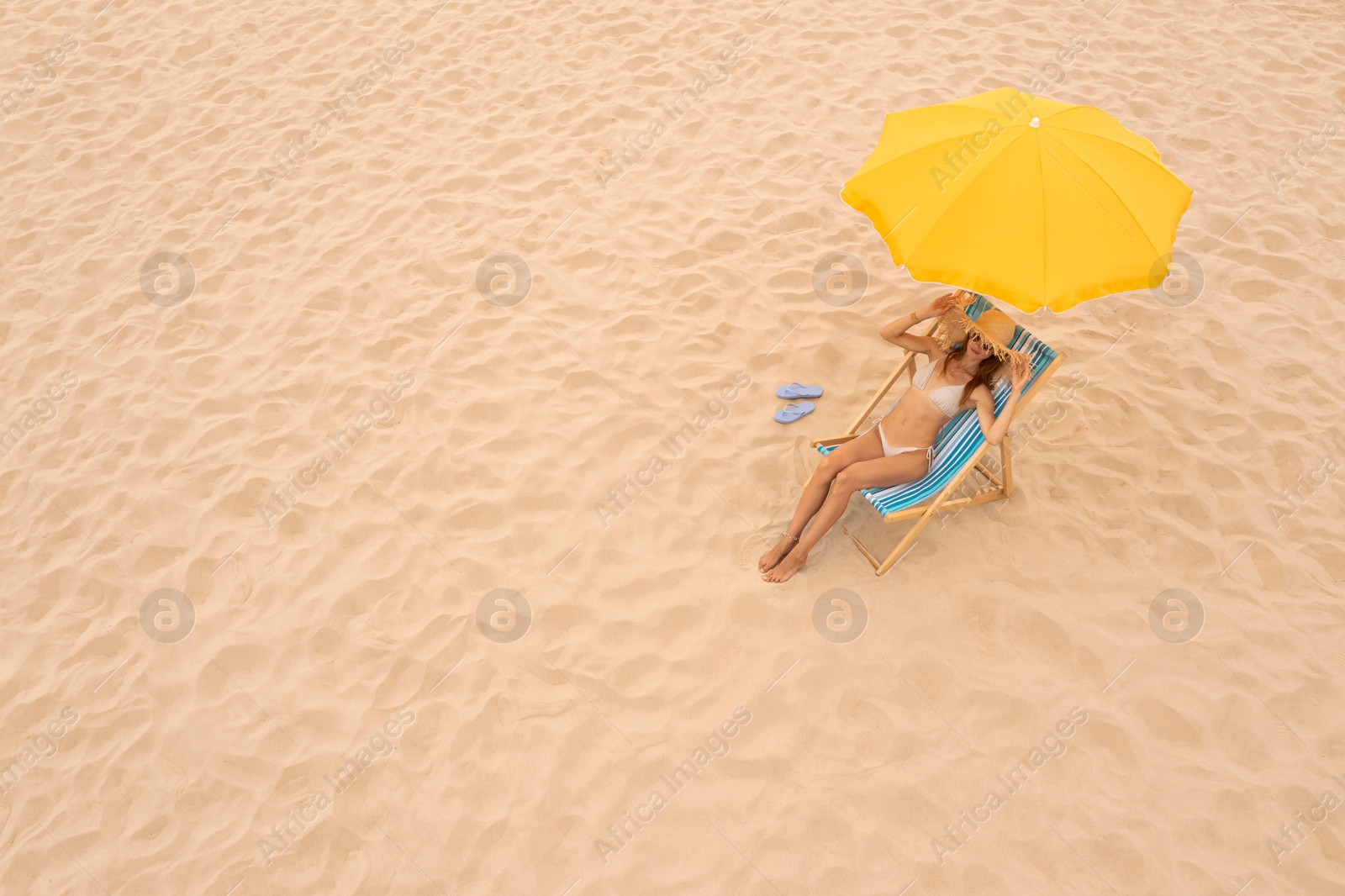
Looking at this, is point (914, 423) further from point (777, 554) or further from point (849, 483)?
point (777, 554)

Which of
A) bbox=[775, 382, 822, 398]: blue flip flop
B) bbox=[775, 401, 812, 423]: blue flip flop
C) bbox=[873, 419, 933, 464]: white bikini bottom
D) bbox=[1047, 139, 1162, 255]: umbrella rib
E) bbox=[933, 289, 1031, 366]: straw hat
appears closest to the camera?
bbox=[1047, 139, 1162, 255]: umbrella rib

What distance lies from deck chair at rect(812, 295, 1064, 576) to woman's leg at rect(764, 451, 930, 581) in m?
0.07

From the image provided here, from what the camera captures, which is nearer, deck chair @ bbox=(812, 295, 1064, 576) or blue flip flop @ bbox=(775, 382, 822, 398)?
deck chair @ bbox=(812, 295, 1064, 576)

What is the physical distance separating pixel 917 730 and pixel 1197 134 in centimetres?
559

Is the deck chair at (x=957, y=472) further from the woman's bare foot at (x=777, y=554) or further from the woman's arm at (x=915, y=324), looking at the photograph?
the woman's bare foot at (x=777, y=554)

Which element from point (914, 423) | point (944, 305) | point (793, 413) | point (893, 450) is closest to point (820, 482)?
point (893, 450)

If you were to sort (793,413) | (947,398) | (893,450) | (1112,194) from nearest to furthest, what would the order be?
1. (1112,194)
2. (947,398)
3. (893,450)
4. (793,413)

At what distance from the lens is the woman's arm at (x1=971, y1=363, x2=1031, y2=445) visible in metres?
3.81

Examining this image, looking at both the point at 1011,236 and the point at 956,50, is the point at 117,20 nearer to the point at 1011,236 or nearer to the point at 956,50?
the point at 956,50

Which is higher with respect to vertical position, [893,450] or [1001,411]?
[1001,411]

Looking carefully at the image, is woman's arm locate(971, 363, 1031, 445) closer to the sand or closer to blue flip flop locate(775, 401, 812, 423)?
the sand

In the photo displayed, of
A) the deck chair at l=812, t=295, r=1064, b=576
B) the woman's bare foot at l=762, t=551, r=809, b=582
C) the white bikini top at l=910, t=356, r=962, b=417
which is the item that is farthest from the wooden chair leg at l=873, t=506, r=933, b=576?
the white bikini top at l=910, t=356, r=962, b=417

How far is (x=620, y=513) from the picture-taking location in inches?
176

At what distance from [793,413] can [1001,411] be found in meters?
1.23
